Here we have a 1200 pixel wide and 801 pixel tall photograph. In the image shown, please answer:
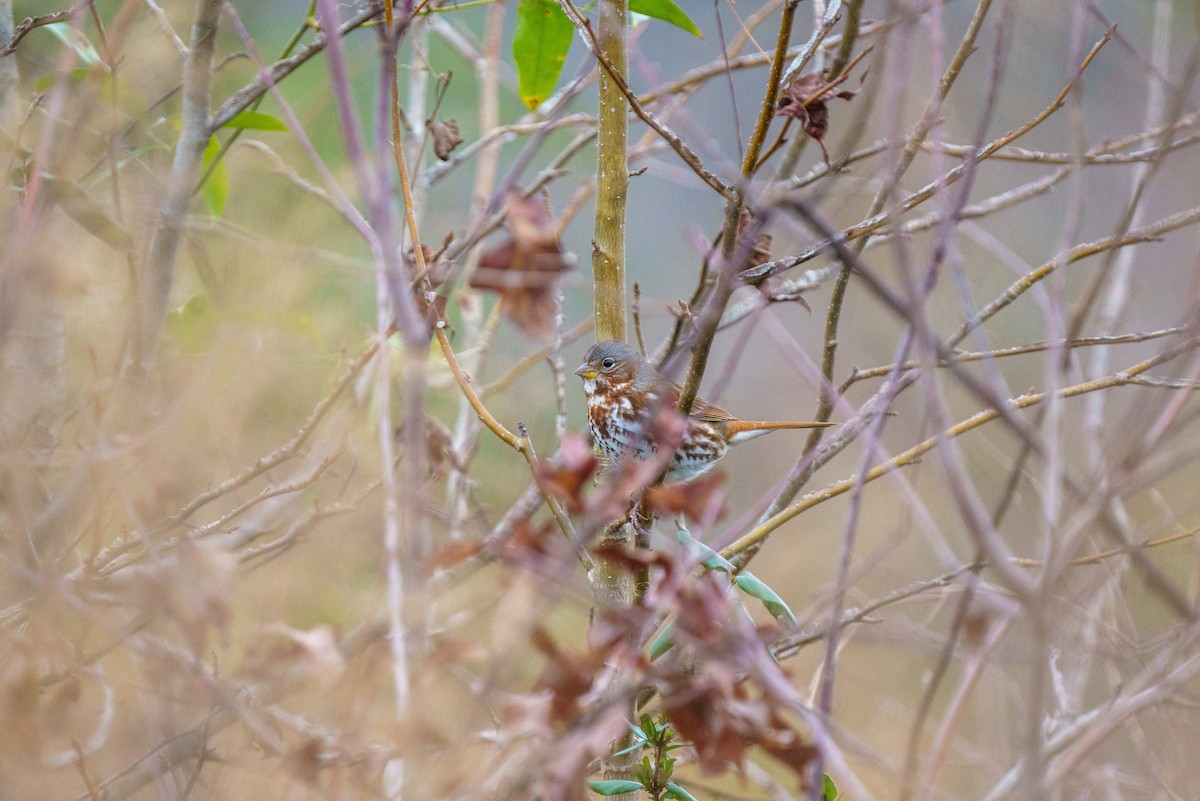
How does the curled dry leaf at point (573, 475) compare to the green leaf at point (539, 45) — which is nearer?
the curled dry leaf at point (573, 475)

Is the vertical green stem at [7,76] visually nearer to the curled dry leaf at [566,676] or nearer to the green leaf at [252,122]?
the green leaf at [252,122]

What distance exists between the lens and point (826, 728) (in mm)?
1100

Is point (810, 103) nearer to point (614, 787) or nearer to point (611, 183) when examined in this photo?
point (611, 183)

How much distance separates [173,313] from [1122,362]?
237 inches

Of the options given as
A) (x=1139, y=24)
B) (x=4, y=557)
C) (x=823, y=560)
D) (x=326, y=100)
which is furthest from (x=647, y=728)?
(x=1139, y=24)

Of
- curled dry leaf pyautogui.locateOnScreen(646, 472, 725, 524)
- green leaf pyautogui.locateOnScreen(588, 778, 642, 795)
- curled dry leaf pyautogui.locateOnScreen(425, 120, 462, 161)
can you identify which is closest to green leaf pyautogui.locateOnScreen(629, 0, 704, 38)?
curled dry leaf pyautogui.locateOnScreen(425, 120, 462, 161)

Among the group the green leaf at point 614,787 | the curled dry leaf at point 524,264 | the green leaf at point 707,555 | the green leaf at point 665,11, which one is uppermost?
the green leaf at point 665,11

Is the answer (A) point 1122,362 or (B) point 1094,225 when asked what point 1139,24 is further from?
(A) point 1122,362

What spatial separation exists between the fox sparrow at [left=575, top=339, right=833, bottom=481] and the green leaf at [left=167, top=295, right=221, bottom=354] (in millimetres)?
936

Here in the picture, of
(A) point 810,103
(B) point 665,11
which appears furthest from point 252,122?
(A) point 810,103

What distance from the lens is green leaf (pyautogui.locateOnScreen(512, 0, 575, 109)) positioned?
2367 millimetres

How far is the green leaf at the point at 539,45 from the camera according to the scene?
2.37 m

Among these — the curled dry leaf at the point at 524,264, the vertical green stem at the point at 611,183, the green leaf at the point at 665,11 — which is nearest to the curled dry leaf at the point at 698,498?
the curled dry leaf at the point at 524,264

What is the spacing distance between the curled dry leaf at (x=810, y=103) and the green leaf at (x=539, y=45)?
0.61 metres
